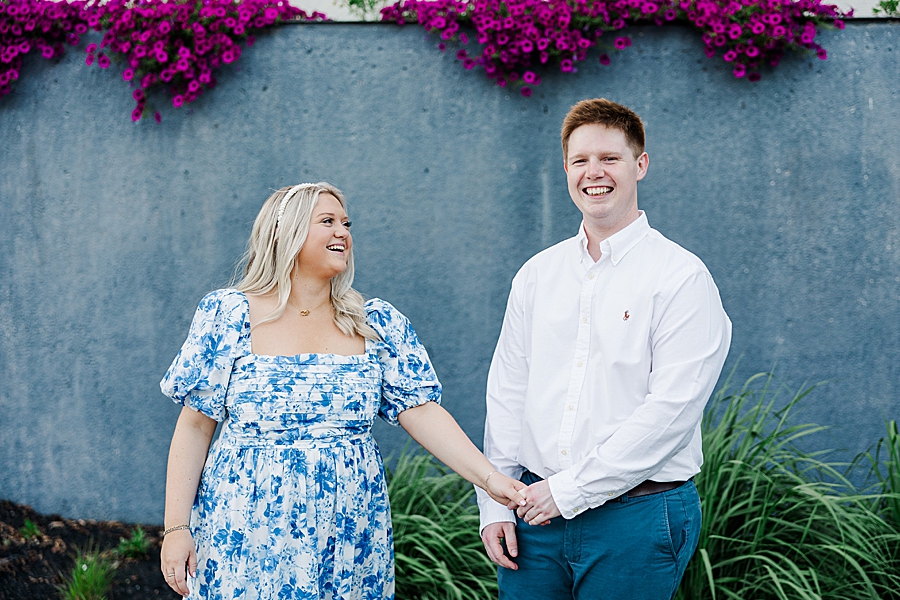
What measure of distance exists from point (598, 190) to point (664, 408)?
0.61m

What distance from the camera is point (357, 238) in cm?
404

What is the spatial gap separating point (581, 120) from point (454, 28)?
1995 millimetres

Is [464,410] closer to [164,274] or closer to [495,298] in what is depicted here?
[495,298]

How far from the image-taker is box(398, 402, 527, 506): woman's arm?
2.18 meters

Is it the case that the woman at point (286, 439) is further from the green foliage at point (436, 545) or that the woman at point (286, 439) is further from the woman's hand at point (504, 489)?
the green foliage at point (436, 545)

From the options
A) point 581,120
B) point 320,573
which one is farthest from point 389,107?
point 320,573

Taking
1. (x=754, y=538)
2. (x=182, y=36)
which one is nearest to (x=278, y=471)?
(x=754, y=538)

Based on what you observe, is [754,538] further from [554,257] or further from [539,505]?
[554,257]

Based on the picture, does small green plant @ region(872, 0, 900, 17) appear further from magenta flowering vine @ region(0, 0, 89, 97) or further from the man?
magenta flowering vine @ region(0, 0, 89, 97)

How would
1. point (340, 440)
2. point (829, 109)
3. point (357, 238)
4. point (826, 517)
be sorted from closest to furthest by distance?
point (340, 440), point (826, 517), point (829, 109), point (357, 238)

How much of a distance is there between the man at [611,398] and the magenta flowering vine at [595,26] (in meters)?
1.81

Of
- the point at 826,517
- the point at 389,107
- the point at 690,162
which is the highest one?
the point at 389,107

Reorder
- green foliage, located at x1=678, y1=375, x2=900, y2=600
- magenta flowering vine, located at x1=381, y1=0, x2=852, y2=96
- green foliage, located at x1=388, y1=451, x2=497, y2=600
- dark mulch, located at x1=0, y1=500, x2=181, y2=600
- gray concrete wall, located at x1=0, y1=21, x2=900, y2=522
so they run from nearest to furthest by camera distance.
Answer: green foliage, located at x1=678, y1=375, x2=900, y2=600, green foliage, located at x1=388, y1=451, x2=497, y2=600, dark mulch, located at x1=0, y1=500, x2=181, y2=600, magenta flowering vine, located at x1=381, y1=0, x2=852, y2=96, gray concrete wall, located at x1=0, y1=21, x2=900, y2=522

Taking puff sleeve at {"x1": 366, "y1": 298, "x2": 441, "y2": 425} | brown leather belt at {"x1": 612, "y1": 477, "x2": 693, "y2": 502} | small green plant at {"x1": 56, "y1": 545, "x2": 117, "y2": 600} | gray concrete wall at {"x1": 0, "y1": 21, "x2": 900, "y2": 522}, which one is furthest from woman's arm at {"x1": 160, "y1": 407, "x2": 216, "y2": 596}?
gray concrete wall at {"x1": 0, "y1": 21, "x2": 900, "y2": 522}
